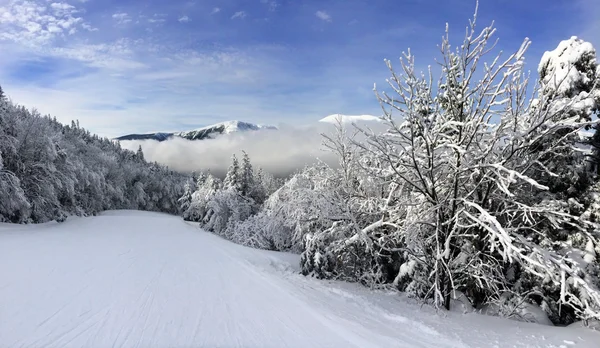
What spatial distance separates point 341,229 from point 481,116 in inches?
244

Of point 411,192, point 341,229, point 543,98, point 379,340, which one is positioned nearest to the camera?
point 379,340

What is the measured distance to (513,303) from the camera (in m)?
8.28

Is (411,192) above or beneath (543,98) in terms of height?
beneath

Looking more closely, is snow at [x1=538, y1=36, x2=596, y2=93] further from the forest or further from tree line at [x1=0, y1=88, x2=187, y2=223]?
tree line at [x1=0, y1=88, x2=187, y2=223]

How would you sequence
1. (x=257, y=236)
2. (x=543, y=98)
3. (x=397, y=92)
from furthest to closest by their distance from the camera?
(x=257, y=236) < (x=397, y=92) < (x=543, y=98)

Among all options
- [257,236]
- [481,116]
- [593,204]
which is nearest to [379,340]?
[481,116]

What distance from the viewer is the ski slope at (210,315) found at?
16.4ft

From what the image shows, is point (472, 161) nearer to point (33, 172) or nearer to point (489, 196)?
point (489, 196)

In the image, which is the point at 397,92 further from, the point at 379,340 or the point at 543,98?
the point at 379,340

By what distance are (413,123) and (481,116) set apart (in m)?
1.38

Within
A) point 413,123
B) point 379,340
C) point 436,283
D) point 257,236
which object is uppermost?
point 413,123

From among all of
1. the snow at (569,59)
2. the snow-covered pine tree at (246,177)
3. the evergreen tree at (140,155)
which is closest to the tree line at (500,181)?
the snow at (569,59)

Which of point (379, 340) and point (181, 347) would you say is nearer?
point (181, 347)

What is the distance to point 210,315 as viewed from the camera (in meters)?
5.96
